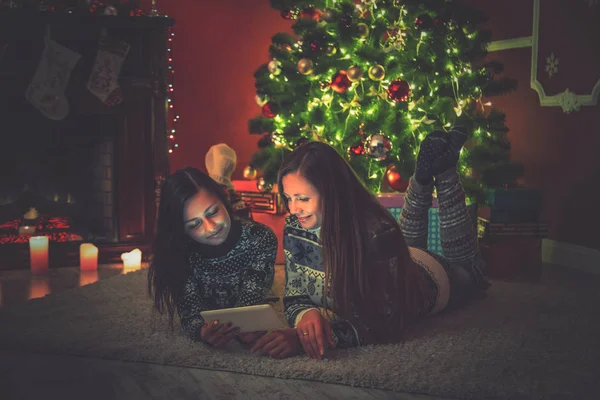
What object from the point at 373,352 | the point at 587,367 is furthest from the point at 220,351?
the point at 587,367

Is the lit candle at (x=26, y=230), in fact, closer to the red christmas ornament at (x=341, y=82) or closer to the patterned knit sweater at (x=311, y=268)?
the red christmas ornament at (x=341, y=82)

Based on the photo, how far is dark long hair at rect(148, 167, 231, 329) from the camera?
2717mm

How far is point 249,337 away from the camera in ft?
8.40

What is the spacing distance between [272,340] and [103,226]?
85.0 inches

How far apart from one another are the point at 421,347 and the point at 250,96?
2.93m

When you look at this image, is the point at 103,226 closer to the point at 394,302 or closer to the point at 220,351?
the point at 220,351

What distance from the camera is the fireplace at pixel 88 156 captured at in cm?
413

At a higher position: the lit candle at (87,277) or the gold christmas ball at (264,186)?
the gold christmas ball at (264,186)

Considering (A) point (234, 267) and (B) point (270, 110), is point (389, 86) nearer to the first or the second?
(B) point (270, 110)

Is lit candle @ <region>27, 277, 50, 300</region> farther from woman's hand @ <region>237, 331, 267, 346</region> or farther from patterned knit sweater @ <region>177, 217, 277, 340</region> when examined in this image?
woman's hand @ <region>237, 331, 267, 346</region>

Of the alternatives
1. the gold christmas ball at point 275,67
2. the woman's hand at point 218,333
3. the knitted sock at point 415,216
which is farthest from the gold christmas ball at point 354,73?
the woman's hand at point 218,333

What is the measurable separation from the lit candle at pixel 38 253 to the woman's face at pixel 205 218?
1533mm

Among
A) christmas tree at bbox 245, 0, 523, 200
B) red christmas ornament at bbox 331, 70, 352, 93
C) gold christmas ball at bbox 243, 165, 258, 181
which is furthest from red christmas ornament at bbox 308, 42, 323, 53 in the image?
gold christmas ball at bbox 243, 165, 258, 181

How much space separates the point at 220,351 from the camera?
2602 mm
